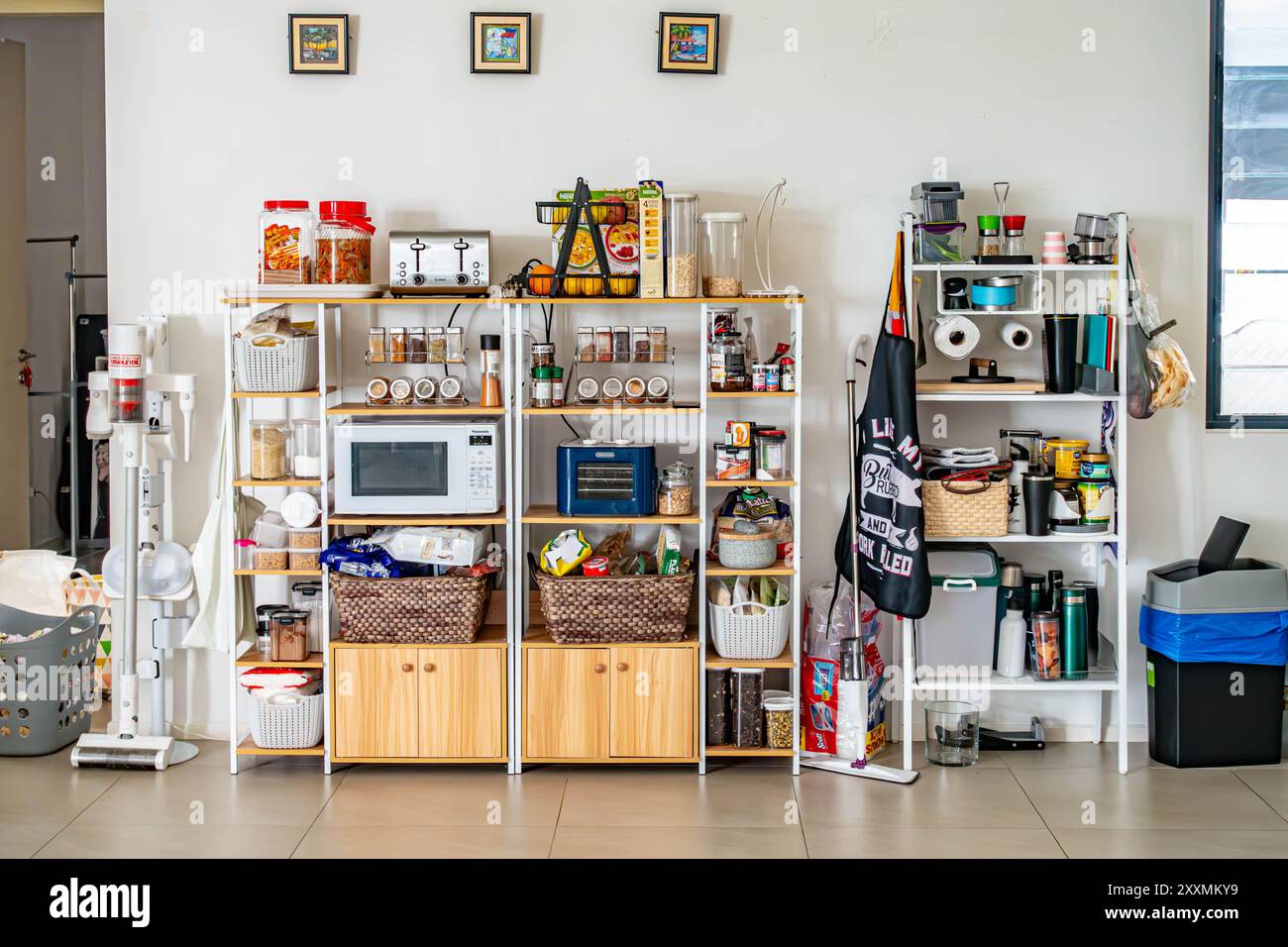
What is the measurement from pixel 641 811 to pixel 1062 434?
1.88m

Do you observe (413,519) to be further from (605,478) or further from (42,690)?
(42,690)

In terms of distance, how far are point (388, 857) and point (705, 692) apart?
1.13 metres

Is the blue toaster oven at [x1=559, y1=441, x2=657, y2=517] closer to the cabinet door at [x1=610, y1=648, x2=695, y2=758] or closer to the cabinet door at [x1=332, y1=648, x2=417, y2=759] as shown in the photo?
the cabinet door at [x1=610, y1=648, x2=695, y2=758]

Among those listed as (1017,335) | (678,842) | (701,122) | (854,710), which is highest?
(701,122)

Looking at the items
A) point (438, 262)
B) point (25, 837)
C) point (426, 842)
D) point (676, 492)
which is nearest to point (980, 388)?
point (676, 492)

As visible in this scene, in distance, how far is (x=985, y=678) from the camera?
4.21 metres

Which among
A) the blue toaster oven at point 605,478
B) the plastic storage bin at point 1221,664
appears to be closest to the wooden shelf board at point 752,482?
the blue toaster oven at point 605,478

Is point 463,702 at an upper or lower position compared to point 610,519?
lower

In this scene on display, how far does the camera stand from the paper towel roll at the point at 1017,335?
13.7 feet

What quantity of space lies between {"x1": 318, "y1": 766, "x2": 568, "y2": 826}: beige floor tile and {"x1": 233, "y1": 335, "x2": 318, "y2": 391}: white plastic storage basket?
1235 millimetres

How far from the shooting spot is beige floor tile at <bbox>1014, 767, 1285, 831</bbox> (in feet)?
12.1

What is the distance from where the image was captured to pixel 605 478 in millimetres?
4043

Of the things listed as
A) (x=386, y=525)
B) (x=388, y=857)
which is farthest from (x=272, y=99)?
(x=388, y=857)

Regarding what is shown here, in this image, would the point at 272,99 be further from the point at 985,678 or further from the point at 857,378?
the point at 985,678
